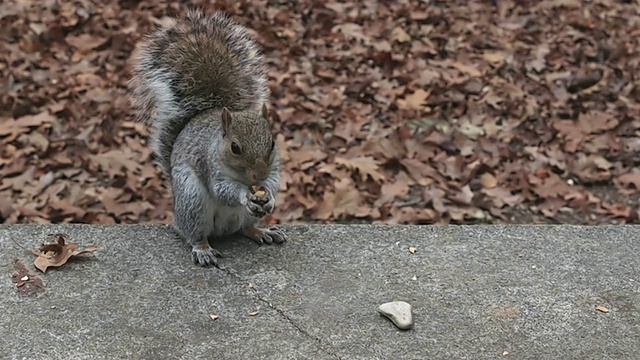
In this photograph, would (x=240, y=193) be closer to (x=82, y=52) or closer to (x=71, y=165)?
(x=71, y=165)

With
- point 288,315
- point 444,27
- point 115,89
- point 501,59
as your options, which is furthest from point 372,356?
point 444,27

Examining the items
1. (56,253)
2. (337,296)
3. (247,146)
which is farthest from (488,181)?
(56,253)

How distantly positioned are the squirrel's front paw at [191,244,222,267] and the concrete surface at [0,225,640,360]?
4cm

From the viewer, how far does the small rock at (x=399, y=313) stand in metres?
2.33

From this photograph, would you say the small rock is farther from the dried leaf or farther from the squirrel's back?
the dried leaf

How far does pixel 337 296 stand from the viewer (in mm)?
2490

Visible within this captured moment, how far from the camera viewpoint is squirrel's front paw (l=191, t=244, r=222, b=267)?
2637 millimetres

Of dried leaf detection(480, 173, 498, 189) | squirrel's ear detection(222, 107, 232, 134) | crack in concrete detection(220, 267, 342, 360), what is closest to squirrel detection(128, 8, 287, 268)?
squirrel's ear detection(222, 107, 232, 134)

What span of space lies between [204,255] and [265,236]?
0.84ft

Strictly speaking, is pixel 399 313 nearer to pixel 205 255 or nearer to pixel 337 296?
pixel 337 296

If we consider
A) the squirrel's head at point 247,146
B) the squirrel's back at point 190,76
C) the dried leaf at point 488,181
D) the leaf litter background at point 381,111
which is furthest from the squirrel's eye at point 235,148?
the dried leaf at point 488,181

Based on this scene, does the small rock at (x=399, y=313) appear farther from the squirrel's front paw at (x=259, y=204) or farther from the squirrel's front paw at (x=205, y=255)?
the squirrel's front paw at (x=205, y=255)

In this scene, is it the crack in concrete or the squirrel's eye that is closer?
the crack in concrete

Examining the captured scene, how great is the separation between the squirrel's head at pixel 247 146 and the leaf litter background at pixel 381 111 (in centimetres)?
145
